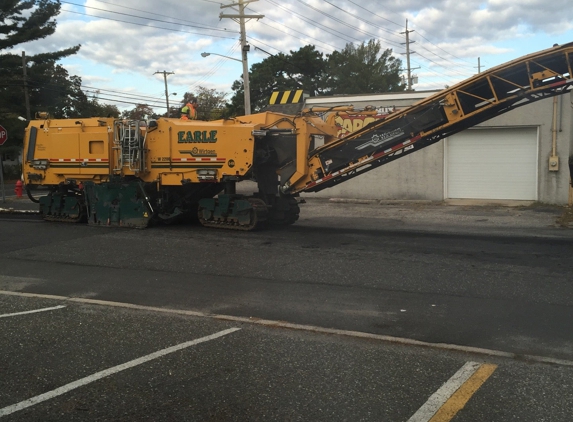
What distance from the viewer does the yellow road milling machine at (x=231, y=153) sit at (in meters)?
10.8

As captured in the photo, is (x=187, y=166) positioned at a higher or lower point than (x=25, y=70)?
lower

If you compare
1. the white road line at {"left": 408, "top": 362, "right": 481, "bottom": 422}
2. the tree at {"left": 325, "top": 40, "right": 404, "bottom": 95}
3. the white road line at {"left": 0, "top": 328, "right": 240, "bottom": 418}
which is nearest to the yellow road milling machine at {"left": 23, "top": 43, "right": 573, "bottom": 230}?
the white road line at {"left": 0, "top": 328, "right": 240, "bottom": 418}

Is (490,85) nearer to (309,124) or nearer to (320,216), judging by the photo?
(309,124)

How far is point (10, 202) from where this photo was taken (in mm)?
22266

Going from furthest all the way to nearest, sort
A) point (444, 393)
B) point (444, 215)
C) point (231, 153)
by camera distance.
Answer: point (444, 215), point (231, 153), point (444, 393)

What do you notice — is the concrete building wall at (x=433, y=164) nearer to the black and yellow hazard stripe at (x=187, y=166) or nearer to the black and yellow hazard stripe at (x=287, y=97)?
the black and yellow hazard stripe at (x=287, y=97)

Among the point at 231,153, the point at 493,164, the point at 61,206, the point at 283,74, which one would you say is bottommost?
the point at 61,206

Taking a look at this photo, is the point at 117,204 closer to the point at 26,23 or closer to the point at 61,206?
the point at 61,206

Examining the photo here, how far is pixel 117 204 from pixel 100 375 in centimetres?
975

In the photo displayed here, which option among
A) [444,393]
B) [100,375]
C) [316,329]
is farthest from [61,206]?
[444,393]

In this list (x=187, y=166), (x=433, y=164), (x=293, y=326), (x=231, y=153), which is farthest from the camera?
(x=433, y=164)

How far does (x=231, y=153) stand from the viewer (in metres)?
12.6

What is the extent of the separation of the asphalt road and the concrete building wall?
684 cm

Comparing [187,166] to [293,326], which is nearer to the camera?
[293,326]
